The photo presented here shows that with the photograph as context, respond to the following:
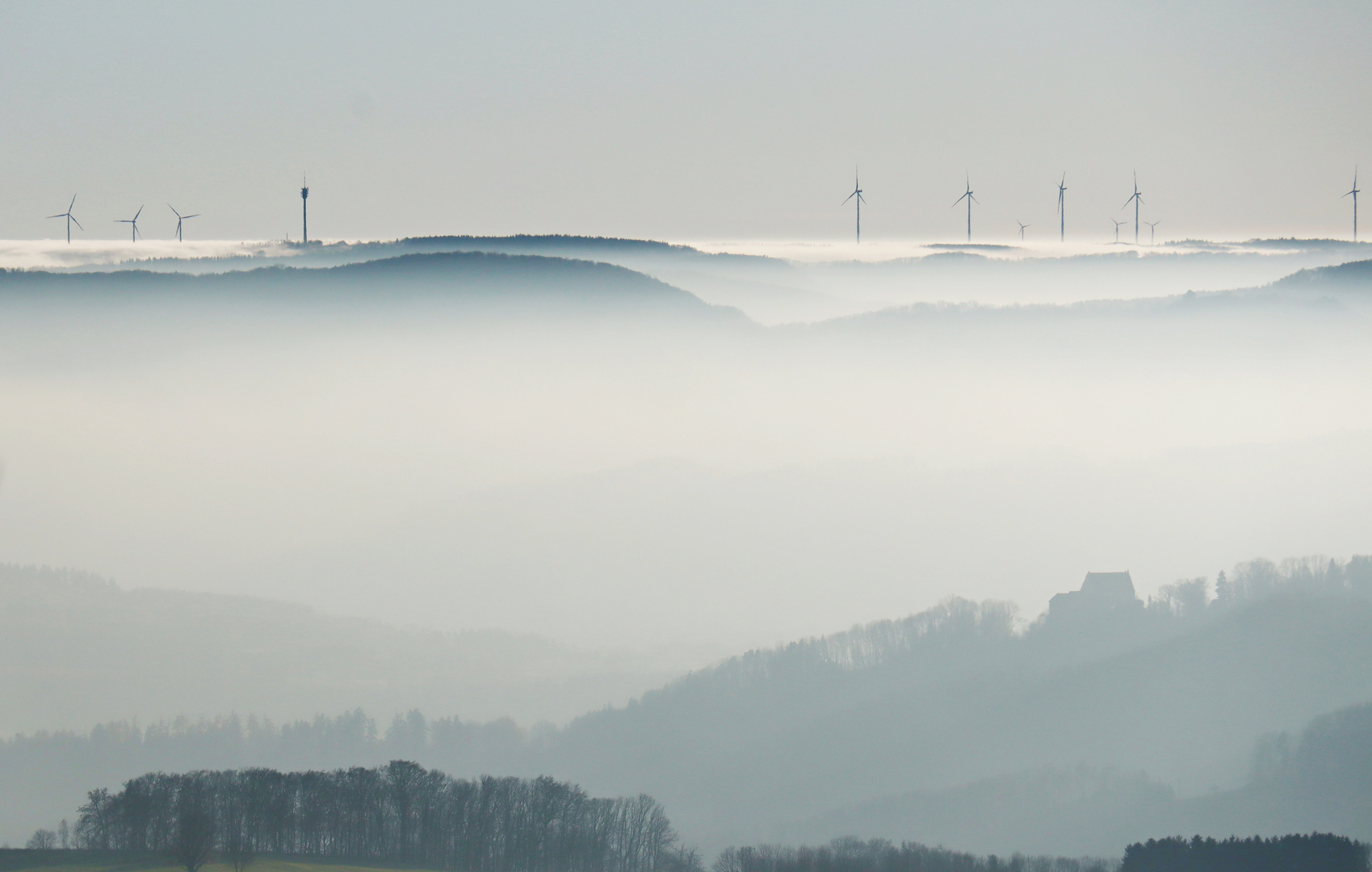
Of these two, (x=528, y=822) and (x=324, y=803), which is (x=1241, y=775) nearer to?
(x=528, y=822)

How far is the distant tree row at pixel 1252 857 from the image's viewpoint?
97.1 meters

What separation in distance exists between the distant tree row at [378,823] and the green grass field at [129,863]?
2212 millimetres

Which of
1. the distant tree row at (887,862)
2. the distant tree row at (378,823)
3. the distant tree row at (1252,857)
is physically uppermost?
the distant tree row at (1252,857)

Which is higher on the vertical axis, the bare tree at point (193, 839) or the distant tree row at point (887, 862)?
the bare tree at point (193, 839)

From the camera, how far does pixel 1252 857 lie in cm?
9731

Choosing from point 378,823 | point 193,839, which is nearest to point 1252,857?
point 378,823

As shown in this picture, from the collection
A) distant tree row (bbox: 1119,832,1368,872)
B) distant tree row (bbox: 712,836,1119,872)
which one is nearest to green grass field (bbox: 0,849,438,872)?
distant tree row (bbox: 712,836,1119,872)

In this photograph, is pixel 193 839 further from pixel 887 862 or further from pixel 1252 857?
pixel 1252 857

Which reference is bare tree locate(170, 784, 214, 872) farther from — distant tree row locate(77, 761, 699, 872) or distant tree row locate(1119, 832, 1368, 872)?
distant tree row locate(1119, 832, 1368, 872)

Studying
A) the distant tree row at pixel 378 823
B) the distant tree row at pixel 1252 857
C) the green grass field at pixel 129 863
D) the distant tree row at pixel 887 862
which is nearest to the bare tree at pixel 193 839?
the distant tree row at pixel 378 823

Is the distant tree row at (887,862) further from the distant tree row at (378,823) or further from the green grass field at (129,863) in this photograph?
the green grass field at (129,863)

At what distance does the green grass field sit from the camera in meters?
112

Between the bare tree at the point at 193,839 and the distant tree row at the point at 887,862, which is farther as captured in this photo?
the distant tree row at the point at 887,862

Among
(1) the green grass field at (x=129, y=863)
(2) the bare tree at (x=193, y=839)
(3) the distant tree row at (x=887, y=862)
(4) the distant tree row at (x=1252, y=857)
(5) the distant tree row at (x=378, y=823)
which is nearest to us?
(4) the distant tree row at (x=1252, y=857)
